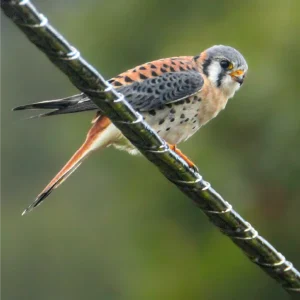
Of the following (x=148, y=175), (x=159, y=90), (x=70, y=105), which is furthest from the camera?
(x=148, y=175)

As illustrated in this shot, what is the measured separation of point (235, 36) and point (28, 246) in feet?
8.14

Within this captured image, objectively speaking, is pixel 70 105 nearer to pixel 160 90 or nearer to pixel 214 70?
pixel 160 90

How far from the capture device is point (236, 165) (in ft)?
20.6

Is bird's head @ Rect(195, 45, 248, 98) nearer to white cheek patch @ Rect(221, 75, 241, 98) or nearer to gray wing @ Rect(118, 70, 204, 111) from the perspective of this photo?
white cheek patch @ Rect(221, 75, 241, 98)

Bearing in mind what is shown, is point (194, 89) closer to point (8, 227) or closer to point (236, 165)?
point (236, 165)

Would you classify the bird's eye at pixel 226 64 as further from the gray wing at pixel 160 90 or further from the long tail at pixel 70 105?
the long tail at pixel 70 105

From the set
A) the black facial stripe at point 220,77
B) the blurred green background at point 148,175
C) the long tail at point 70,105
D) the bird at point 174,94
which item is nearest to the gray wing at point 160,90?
the bird at point 174,94

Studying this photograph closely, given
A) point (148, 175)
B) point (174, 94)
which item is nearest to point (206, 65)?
point (174, 94)

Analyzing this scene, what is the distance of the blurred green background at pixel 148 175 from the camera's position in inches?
243

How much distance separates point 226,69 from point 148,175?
2843 mm

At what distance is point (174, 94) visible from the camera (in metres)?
3.93

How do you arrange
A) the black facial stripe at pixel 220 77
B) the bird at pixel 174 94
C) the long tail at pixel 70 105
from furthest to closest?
the black facial stripe at pixel 220 77
the bird at pixel 174 94
the long tail at pixel 70 105

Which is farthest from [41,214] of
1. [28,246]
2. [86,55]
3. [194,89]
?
[194,89]

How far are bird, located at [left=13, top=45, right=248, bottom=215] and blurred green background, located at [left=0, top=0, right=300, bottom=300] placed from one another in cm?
176
